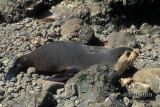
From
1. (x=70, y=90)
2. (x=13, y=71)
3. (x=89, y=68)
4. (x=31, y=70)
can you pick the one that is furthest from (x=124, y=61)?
(x=13, y=71)

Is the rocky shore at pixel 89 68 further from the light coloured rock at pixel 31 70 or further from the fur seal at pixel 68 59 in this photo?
the fur seal at pixel 68 59

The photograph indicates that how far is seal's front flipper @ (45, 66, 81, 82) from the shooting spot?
15.5 feet

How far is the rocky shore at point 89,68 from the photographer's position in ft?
13.4

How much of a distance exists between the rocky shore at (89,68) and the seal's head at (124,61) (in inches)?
6.7

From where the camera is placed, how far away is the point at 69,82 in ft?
14.9

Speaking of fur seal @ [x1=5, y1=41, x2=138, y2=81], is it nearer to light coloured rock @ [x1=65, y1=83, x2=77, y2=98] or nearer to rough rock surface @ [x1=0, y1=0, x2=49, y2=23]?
→ light coloured rock @ [x1=65, y1=83, x2=77, y2=98]

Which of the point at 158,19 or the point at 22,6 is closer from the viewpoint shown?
the point at 22,6

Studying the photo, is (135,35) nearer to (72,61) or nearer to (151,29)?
(151,29)

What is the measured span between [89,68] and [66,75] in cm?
72

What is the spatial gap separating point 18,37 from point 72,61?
69.3 inches

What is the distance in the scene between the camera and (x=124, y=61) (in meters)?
4.89

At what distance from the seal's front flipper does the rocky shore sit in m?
0.16

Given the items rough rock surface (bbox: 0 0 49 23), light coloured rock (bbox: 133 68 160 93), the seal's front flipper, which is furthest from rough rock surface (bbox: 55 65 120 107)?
rough rock surface (bbox: 0 0 49 23)

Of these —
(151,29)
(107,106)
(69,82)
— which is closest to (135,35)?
(151,29)
